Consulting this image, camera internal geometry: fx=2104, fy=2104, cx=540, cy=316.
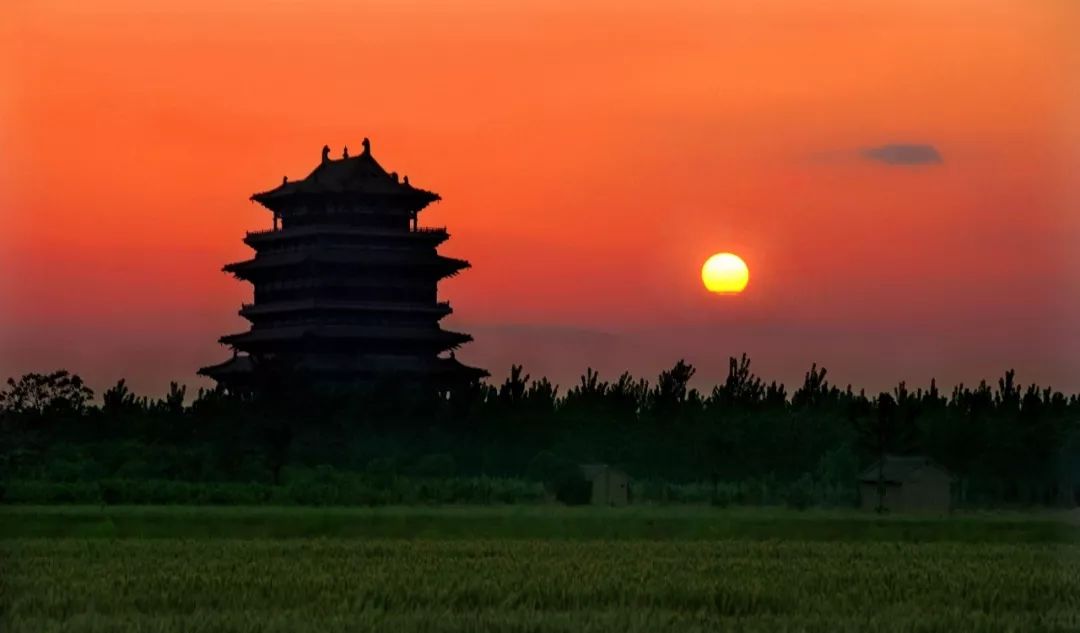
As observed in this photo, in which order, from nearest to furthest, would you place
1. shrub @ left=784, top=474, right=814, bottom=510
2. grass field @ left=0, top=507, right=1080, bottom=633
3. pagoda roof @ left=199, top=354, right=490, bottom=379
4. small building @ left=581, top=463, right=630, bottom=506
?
1. grass field @ left=0, top=507, right=1080, bottom=633
2. shrub @ left=784, top=474, right=814, bottom=510
3. small building @ left=581, top=463, right=630, bottom=506
4. pagoda roof @ left=199, top=354, right=490, bottom=379

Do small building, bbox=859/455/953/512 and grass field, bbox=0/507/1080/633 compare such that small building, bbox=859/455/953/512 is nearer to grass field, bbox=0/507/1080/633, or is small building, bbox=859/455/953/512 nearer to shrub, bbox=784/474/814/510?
shrub, bbox=784/474/814/510

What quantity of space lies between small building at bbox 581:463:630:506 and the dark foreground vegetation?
84cm

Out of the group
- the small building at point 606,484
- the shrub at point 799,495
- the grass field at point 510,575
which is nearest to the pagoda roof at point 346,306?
the small building at point 606,484

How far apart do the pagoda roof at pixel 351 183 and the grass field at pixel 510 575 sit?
147 feet

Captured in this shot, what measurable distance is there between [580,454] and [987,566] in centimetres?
4377

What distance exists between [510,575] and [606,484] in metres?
38.8

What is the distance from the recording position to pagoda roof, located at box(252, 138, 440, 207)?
93.4m

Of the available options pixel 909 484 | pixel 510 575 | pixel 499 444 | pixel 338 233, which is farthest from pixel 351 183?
pixel 510 575

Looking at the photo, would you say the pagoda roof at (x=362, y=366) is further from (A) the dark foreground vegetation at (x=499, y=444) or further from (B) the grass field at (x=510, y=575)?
(B) the grass field at (x=510, y=575)

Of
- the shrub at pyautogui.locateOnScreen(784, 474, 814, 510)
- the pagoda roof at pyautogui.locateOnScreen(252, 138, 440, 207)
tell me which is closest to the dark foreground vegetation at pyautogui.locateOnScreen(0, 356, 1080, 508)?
the shrub at pyautogui.locateOnScreen(784, 474, 814, 510)

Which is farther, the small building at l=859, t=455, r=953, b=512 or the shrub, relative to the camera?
the small building at l=859, t=455, r=953, b=512

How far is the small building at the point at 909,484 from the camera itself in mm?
68875

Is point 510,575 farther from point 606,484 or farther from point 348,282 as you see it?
point 348,282

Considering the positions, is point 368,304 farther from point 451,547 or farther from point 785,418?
point 451,547
